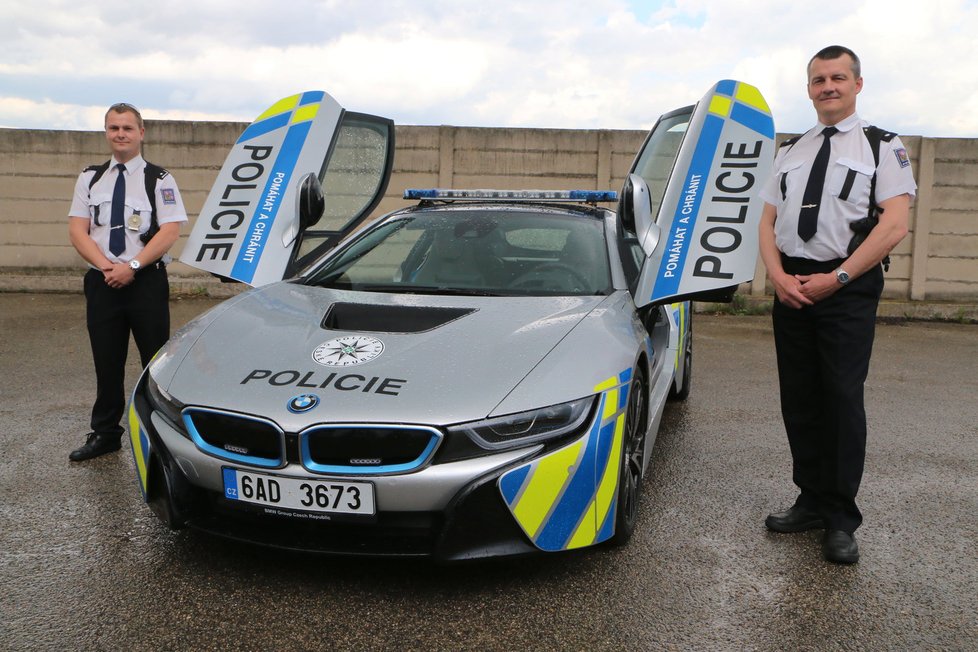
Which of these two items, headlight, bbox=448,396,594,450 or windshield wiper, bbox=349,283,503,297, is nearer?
headlight, bbox=448,396,594,450

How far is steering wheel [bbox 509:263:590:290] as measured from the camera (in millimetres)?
3637

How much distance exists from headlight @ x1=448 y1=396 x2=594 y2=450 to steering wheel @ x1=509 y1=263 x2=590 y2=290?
40.9 inches

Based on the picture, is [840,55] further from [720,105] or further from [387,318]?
[387,318]

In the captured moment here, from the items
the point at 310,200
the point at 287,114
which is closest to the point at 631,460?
the point at 310,200

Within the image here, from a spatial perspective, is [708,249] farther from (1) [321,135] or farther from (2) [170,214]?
(2) [170,214]

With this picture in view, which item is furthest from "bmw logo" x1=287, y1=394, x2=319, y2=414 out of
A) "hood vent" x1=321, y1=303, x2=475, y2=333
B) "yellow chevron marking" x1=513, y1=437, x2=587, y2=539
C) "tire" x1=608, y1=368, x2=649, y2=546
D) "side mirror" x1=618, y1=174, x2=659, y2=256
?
"side mirror" x1=618, y1=174, x2=659, y2=256

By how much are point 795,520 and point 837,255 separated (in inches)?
41.3

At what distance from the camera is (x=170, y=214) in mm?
4293

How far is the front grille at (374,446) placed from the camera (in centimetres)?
250

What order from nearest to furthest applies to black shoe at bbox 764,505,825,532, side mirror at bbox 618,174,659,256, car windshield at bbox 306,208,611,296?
black shoe at bbox 764,505,825,532 < car windshield at bbox 306,208,611,296 < side mirror at bbox 618,174,659,256

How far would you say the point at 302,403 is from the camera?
8.49 ft

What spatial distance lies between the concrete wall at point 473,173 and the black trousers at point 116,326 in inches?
235

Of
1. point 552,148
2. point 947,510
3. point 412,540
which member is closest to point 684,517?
point 947,510

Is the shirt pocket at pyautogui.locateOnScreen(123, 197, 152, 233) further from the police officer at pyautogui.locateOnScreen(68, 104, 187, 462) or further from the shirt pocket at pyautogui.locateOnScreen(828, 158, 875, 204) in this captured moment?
the shirt pocket at pyautogui.locateOnScreen(828, 158, 875, 204)
